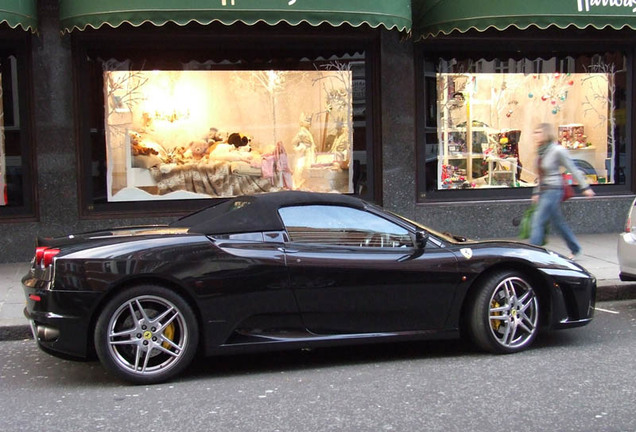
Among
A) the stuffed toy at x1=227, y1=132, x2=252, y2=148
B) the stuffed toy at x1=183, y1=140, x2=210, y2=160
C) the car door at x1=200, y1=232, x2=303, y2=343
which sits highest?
the stuffed toy at x1=227, y1=132, x2=252, y2=148

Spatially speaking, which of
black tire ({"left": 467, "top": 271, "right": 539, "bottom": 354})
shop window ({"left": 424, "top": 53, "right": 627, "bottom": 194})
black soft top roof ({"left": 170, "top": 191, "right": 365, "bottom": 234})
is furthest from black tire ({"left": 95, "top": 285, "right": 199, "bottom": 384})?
shop window ({"left": 424, "top": 53, "right": 627, "bottom": 194})

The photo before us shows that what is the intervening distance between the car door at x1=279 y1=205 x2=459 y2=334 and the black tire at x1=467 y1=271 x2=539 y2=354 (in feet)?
0.88

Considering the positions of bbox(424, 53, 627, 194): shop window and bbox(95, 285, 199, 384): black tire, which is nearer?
bbox(95, 285, 199, 384): black tire

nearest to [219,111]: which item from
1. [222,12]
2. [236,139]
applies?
[236,139]

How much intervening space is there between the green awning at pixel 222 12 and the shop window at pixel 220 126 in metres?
1.58

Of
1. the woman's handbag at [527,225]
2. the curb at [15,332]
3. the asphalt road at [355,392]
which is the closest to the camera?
the asphalt road at [355,392]

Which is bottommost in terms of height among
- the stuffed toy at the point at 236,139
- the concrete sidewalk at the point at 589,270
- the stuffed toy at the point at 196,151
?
the concrete sidewalk at the point at 589,270

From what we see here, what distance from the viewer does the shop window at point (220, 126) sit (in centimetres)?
1028

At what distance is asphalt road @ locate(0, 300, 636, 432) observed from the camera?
429 cm

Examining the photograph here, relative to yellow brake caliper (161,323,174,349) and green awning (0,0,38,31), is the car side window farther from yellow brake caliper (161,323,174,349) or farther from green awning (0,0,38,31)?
green awning (0,0,38,31)

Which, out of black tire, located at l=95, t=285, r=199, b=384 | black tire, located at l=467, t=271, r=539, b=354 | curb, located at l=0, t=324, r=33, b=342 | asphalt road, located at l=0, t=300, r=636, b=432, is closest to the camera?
asphalt road, located at l=0, t=300, r=636, b=432

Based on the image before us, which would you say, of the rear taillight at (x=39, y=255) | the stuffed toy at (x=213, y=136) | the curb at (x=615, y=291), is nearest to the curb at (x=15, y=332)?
the rear taillight at (x=39, y=255)

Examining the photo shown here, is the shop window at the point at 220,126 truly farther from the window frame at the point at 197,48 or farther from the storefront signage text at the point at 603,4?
the storefront signage text at the point at 603,4

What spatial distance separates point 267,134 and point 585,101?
543 cm
